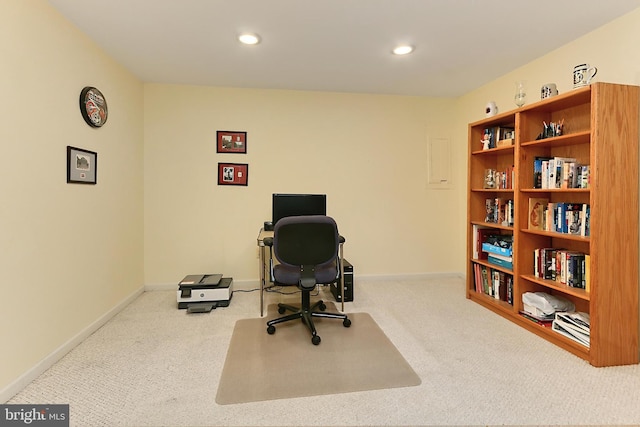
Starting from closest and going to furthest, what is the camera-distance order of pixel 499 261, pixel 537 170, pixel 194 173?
pixel 537 170 < pixel 499 261 < pixel 194 173

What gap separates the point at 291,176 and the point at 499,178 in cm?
227

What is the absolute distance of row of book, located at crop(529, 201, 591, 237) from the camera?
221 cm

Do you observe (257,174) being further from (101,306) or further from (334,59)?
(101,306)

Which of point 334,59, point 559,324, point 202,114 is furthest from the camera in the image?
point 202,114

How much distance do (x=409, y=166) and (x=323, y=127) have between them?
4.03 ft

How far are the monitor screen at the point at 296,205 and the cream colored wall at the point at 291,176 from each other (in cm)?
44

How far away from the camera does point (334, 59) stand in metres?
2.89

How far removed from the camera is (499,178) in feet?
10.2

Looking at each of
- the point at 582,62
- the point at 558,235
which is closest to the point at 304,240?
the point at 558,235

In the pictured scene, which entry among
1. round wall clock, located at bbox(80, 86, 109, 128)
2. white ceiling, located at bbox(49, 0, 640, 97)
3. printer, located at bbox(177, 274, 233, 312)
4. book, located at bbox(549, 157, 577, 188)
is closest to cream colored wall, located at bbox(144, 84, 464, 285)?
white ceiling, located at bbox(49, 0, 640, 97)

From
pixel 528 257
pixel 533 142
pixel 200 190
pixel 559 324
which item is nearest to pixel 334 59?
pixel 533 142

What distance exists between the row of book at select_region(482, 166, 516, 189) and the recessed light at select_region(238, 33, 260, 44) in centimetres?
246

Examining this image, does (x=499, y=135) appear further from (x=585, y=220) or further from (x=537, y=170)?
(x=585, y=220)

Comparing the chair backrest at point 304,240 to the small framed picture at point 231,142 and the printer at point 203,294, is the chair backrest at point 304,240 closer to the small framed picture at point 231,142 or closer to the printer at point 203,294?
the printer at point 203,294
